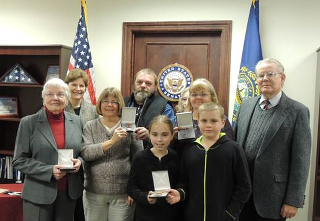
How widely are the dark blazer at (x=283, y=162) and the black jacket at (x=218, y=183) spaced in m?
0.20

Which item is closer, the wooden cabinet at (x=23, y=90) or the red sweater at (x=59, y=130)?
the red sweater at (x=59, y=130)

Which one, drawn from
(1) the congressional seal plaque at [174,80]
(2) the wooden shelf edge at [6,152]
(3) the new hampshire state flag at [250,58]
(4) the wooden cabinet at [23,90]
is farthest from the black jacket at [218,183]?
(2) the wooden shelf edge at [6,152]

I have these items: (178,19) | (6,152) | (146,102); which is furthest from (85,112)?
(6,152)

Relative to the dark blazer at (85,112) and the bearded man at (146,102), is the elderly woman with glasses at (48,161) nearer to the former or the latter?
the dark blazer at (85,112)

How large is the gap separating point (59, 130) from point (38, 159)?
24cm

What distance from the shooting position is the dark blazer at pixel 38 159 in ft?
7.28

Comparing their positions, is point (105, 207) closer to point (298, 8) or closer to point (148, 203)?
point (148, 203)

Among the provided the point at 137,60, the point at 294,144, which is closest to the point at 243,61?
the point at 137,60

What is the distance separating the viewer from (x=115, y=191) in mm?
2385

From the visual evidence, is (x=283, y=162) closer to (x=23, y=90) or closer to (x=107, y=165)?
(x=107, y=165)

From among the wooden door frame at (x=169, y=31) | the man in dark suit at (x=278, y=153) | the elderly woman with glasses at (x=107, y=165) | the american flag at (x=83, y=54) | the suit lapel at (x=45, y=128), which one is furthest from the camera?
the american flag at (x=83, y=54)

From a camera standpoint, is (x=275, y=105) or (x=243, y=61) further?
(x=243, y=61)

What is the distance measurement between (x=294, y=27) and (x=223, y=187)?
2183 millimetres

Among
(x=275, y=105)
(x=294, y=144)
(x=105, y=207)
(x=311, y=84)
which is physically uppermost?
(x=311, y=84)
